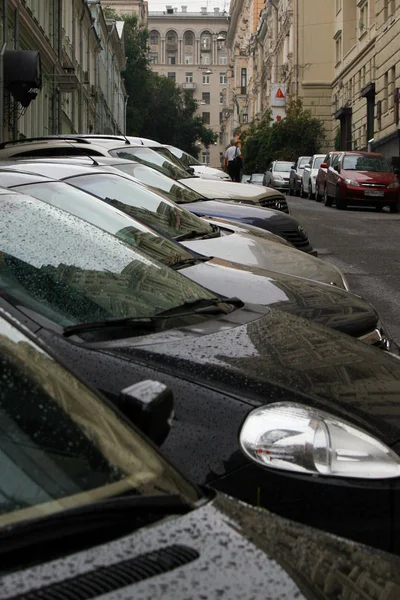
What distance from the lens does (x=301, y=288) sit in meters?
6.09

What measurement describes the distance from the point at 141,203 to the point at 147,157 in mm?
5965

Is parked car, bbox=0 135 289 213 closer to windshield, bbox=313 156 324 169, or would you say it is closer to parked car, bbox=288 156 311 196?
windshield, bbox=313 156 324 169

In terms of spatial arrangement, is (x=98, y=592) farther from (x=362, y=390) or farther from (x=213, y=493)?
(x=362, y=390)

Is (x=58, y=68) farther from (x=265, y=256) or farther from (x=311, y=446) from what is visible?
(x=311, y=446)

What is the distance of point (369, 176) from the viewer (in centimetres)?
2938

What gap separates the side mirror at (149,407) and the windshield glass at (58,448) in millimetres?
39

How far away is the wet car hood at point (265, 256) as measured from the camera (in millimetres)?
7387

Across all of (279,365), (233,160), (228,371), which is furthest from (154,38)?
(228,371)

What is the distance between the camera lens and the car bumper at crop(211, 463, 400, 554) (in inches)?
128

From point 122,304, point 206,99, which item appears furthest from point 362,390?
point 206,99

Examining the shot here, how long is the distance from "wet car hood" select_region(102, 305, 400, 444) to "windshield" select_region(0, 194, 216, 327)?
0.25 m

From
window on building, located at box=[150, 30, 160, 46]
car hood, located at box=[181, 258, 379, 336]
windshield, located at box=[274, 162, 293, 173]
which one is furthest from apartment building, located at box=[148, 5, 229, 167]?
car hood, located at box=[181, 258, 379, 336]

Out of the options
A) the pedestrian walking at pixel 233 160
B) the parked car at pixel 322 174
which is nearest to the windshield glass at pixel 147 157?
the pedestrian walking at pixel 233 160

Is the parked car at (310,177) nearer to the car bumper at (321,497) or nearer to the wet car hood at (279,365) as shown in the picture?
the wet car hood at (279,365)
